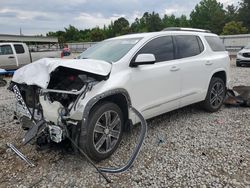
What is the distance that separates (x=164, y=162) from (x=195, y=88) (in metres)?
2.08

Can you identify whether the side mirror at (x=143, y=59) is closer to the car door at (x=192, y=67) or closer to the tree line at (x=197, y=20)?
the car door at (x=192, y=67)

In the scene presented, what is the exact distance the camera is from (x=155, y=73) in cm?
426

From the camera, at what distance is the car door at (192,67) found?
4.88 meters

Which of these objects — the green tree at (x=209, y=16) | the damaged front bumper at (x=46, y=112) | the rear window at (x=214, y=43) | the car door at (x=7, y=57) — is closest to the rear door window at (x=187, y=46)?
the rear window at (x=214, y=43)

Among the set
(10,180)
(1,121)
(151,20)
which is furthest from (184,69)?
(151,20)

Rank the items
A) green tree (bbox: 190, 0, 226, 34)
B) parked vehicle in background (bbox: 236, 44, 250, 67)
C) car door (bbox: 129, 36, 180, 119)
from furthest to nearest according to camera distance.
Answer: green tree (bbox: 190, 0, 226, 34) → parked vehicle in background (bbox: 236, 44, 250, 67) → car door (bbox: 129, 36, 180, 119)

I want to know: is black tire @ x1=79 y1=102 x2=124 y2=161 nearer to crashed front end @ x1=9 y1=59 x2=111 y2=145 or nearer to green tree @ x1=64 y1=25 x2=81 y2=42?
crashed front end @ x1=9 y1=59 x2=111 y2=145

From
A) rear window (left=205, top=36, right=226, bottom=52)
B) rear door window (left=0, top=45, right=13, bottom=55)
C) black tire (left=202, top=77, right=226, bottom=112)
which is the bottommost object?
black tire (left=202, top=77, right=226, bottom=112)

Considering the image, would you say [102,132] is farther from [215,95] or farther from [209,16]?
[209,16]

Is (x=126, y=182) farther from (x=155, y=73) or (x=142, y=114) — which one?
(x=155, y=73)

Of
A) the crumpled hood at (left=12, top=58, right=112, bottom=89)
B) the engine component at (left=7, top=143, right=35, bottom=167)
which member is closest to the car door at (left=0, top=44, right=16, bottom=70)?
the engine component at (left=7, top=143, right=35, bottom=167)

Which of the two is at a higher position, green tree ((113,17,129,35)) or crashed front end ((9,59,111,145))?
green tree ((113,17,129,35))

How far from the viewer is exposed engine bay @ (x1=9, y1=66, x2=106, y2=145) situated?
325 centimetres

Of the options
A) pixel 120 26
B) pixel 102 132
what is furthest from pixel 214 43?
pixel 120 26
